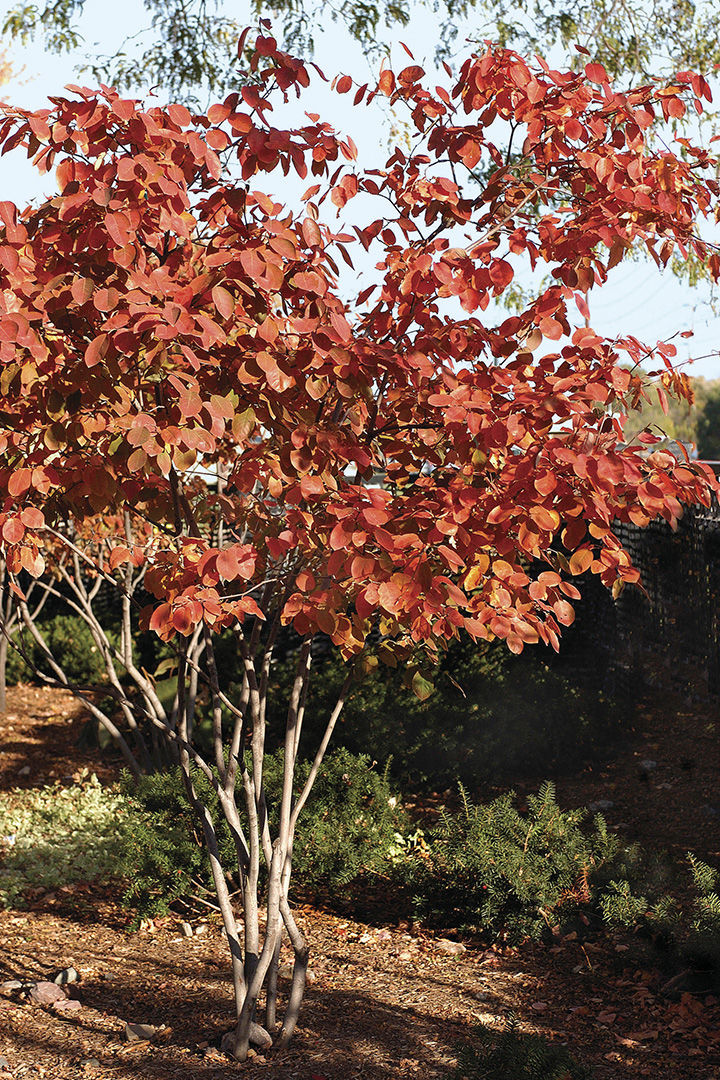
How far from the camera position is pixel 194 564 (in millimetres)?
2635

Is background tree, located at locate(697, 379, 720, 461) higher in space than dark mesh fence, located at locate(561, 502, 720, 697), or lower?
higher

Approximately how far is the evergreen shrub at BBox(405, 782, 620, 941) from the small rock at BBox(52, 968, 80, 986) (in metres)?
1.45

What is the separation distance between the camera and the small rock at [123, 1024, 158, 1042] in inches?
131

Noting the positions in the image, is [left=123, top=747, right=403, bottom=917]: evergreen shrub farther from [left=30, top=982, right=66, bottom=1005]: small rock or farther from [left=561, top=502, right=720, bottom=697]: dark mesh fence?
[left=561, top=502, right=720, bottom=697]: dark mesh fence

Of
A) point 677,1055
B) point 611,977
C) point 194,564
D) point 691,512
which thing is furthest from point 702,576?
point 194,564

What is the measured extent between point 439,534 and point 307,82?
4.12 feet

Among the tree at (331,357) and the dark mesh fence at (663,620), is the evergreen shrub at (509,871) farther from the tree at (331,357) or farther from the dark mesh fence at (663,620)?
the dark mesh fence at (663,620)

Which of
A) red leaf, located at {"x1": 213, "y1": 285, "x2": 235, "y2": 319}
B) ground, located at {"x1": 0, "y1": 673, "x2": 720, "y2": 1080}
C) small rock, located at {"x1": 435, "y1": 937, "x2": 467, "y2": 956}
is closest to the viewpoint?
red leaf, located at {"x1": 213, "y1": 285, "x2": 235, "y2": 319}

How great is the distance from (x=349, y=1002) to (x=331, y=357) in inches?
96.4

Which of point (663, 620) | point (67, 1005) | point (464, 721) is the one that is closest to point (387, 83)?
point (67, 1005)

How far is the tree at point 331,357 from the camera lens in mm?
2432

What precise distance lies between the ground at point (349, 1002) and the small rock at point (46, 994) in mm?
30

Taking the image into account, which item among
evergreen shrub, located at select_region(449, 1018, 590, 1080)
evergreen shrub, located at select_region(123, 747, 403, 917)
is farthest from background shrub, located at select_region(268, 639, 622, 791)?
evergreen shrub, located at select_region(449, 1018, 590, 1080)

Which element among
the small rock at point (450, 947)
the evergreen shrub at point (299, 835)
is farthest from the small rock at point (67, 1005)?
the small rock at point (450, 947)
